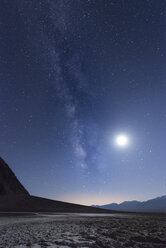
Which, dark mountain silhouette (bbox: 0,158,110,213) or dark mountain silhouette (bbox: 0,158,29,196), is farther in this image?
dark mountain silhouette (bbox: 0,158,29,196)

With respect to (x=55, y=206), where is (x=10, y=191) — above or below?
above

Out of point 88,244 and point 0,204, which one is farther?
point 0,204

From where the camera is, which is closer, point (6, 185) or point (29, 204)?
point (29, 204)

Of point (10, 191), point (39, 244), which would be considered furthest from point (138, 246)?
point (10, 191)

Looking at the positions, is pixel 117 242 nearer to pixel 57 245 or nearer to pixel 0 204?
pixel 57 245

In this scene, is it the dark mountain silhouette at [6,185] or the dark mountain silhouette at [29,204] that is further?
the dark mountain silhouette at [6,185]

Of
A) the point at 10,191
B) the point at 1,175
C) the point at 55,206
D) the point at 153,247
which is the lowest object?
the point at 153,247

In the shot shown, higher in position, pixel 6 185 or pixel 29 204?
pixel 6 185

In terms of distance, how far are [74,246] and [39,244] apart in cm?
130

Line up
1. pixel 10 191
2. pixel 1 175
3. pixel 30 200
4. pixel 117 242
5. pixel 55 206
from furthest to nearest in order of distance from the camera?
pixel 1 175
pixel 10 191
pixel 30 200
pixel 55 206
pixel 117 242

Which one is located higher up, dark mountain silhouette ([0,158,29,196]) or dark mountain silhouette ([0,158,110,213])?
dark mountain silhouette ([0,158,29,196])

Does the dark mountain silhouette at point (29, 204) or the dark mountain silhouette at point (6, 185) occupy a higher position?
the dark mountain silhouette at point (6, 185)

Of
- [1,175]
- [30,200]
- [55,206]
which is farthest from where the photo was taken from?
[1,175]

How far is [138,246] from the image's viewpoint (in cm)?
614
